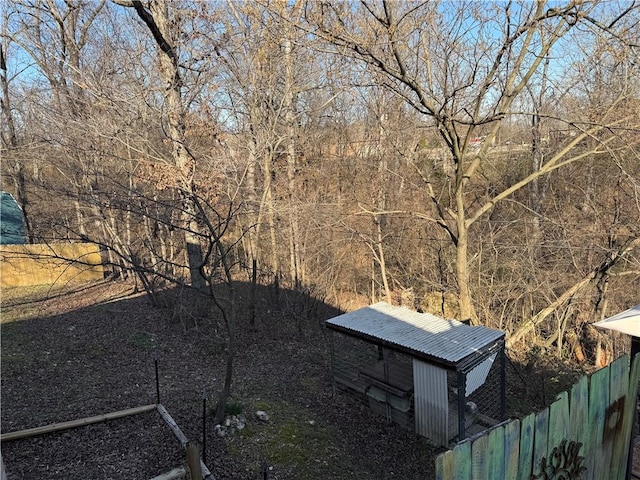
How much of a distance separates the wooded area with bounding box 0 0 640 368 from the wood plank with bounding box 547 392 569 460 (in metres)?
2.99

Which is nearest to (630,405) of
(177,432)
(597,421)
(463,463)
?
(597,421)

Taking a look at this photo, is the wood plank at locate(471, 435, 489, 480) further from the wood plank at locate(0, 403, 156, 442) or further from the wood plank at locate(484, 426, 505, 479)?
the wood plank at locate(0, 403, 156, 442)

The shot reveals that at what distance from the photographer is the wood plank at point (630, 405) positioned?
9.56ft

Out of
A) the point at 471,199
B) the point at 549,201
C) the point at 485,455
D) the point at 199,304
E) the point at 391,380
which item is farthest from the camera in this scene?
the point at 471,199

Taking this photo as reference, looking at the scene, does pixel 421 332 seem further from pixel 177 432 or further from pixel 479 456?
pixel 479 456

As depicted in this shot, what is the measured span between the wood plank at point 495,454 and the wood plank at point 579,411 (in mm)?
680

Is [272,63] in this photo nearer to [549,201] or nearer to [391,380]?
[391,380]

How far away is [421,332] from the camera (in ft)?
18.8

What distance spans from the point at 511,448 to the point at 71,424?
4.23 meters

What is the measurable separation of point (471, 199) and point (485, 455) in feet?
32.9

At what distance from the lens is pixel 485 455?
6.85 feet

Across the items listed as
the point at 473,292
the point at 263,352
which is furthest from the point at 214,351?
the point at 473,292

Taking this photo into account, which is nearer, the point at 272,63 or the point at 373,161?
the point at 272,63

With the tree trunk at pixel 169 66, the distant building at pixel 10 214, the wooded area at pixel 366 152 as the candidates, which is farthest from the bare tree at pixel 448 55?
the distant building at pixel 10 214
